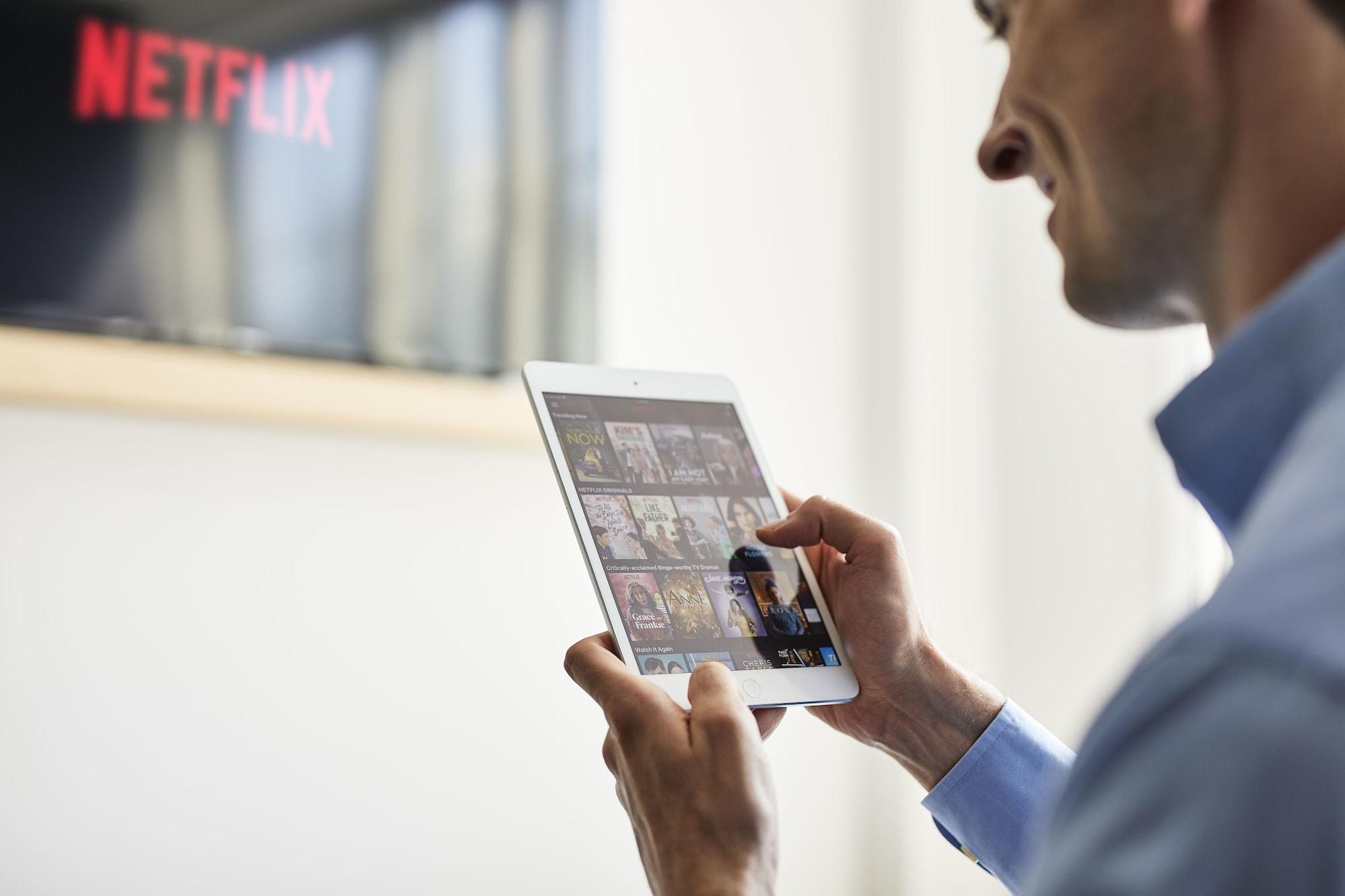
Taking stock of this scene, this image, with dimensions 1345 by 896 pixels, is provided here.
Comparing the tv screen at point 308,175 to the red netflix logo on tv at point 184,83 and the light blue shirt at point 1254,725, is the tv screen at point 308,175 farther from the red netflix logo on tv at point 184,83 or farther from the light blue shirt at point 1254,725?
the light blue shirt at point 1254,725

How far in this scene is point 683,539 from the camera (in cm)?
89

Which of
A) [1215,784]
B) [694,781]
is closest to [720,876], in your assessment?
[694,781]

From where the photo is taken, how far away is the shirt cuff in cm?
86

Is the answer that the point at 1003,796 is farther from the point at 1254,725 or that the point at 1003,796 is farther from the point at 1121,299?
the point at 1254,725

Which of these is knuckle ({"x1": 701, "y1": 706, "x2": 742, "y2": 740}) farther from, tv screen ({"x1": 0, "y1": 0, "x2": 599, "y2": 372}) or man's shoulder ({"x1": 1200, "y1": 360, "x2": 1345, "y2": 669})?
tv screen ({"x1": 0, "y1": 0, "x2": 599, "y2": 372})

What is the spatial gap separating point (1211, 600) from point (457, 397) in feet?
3.68

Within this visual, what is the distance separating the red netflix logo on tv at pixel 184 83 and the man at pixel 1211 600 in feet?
2.49

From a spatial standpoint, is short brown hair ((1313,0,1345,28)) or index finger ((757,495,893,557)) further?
index finger ((757,495,893,557))

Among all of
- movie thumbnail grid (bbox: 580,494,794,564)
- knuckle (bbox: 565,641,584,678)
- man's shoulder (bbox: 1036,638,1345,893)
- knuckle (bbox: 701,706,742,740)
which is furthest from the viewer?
movie thumbnail grid (bbox: 580,494,794,564)

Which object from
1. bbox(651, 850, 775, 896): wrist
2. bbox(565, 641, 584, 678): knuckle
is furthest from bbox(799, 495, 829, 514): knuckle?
bbox(651, 850, 775, 896): wrist

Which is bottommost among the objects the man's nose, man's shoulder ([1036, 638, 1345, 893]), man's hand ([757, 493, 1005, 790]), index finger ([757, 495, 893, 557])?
man's hand ([757, 493, 1005, 790])

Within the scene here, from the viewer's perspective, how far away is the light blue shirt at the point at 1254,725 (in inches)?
12.0

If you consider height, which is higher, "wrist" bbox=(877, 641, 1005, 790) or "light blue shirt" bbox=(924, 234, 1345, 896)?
"light blue shirt" bbox=(924, 234, 1345, 896)

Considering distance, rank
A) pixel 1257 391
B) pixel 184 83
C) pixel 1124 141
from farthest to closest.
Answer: pixel 184 83 → pixel 1124 141 → pixel 1257 391
